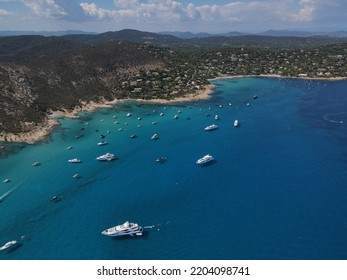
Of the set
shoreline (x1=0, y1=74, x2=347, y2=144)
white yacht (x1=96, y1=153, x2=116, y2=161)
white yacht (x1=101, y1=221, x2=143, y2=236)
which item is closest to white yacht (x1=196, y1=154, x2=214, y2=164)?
white yacht (x1=96, y1=153, x2=116, y2=161)

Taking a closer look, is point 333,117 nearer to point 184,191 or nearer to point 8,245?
point 184,191

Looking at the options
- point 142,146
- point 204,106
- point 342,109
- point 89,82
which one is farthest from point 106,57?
point 342,109

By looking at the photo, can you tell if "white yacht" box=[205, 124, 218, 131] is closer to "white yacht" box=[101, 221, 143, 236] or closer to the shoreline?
the shoreline

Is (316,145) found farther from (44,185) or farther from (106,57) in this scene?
(106,57)

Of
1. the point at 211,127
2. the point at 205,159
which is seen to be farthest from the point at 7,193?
the point at 211,127

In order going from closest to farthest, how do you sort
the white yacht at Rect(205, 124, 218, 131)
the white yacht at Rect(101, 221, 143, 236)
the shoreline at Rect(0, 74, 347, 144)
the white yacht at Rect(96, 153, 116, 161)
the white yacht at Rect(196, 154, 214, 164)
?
the white yacht at Rect(101, 221, 143, 236), the white yacht at Rect(196, 154, 214, 164), the white yacht at Rect(96, 153, 116, 161), the shoreline at Rect(0, 74, 347, 144), the white yacht at Rect(205, 124, 218, 131)

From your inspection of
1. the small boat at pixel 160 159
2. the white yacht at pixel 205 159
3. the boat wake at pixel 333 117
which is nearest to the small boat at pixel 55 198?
the small boat at pixel 160 159

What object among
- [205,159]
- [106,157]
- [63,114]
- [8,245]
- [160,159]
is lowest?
[8,245]

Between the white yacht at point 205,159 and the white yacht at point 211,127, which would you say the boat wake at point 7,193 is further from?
the white yacht at point 211,127
